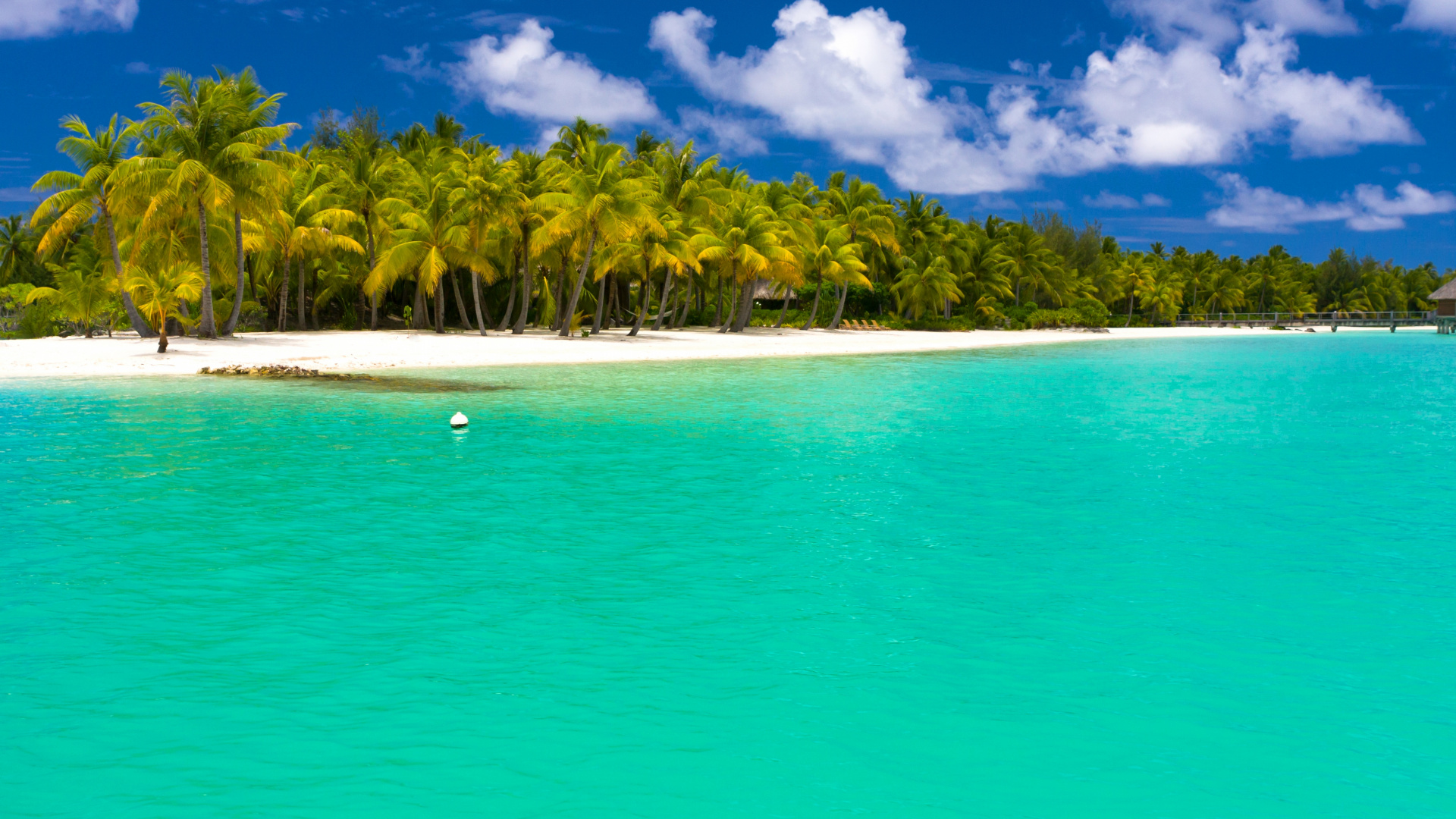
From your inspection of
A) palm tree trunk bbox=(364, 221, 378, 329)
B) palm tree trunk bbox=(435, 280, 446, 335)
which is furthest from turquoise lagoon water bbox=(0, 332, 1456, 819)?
palm tree trunk bbox=(364, 221, 378, 329)

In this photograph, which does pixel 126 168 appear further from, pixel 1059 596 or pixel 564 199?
pixel 1059 596

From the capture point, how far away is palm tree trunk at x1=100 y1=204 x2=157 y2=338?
33.6 meters

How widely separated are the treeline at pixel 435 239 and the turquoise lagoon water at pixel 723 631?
20501mm

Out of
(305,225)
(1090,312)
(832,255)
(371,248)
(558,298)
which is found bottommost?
(558,298)

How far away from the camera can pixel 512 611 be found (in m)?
6.75

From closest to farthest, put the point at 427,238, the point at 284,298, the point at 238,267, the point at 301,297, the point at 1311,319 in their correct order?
the point at 238,267, the point at 427,238, the point at 284,298, the point at 301,297, the point at 1311,319

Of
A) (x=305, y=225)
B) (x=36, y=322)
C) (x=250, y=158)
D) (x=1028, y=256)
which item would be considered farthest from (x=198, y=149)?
(x=1028, y=256)

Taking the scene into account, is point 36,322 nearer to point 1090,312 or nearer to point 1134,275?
point 1090,312

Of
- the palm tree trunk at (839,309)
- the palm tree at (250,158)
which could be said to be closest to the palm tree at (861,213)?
the palm tree trunk at (839,309)

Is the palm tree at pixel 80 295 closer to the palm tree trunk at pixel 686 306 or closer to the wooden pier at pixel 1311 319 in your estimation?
the palm tree trunk at pixel 686 306

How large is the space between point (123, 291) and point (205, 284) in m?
2.65

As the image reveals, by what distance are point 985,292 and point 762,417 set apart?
2217 inches

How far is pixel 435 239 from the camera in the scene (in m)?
39.6

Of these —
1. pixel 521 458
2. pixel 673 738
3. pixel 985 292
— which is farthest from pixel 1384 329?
pixel 673 738
